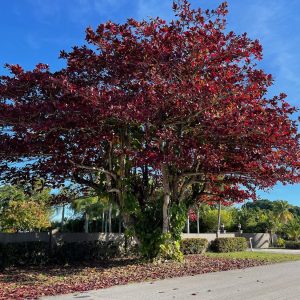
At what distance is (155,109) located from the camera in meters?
12.5

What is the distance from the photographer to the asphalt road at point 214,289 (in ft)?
29.8

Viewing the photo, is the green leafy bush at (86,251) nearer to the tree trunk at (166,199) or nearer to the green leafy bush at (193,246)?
the tree trunk at (166,199)

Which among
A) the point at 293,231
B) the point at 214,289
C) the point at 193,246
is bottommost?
the point at 214,289

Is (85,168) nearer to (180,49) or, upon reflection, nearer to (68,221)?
(180,49)

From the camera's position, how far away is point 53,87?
12406 millimetres

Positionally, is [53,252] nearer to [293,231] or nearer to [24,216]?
[24,216]

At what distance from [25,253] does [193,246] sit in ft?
33.4

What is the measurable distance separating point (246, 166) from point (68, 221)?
1517 inches

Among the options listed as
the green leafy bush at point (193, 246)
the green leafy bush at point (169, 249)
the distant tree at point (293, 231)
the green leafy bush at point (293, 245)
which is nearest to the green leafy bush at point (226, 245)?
the green leafy bush at point (193, 246)

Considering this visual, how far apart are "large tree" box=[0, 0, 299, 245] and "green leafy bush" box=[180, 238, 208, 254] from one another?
735 centimetres

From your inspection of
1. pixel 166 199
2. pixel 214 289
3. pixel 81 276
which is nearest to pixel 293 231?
pixel 166 199

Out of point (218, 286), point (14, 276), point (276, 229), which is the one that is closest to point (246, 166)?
point (218, 286)

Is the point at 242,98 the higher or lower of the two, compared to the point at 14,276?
higher

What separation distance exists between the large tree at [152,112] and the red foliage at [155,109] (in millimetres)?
32
